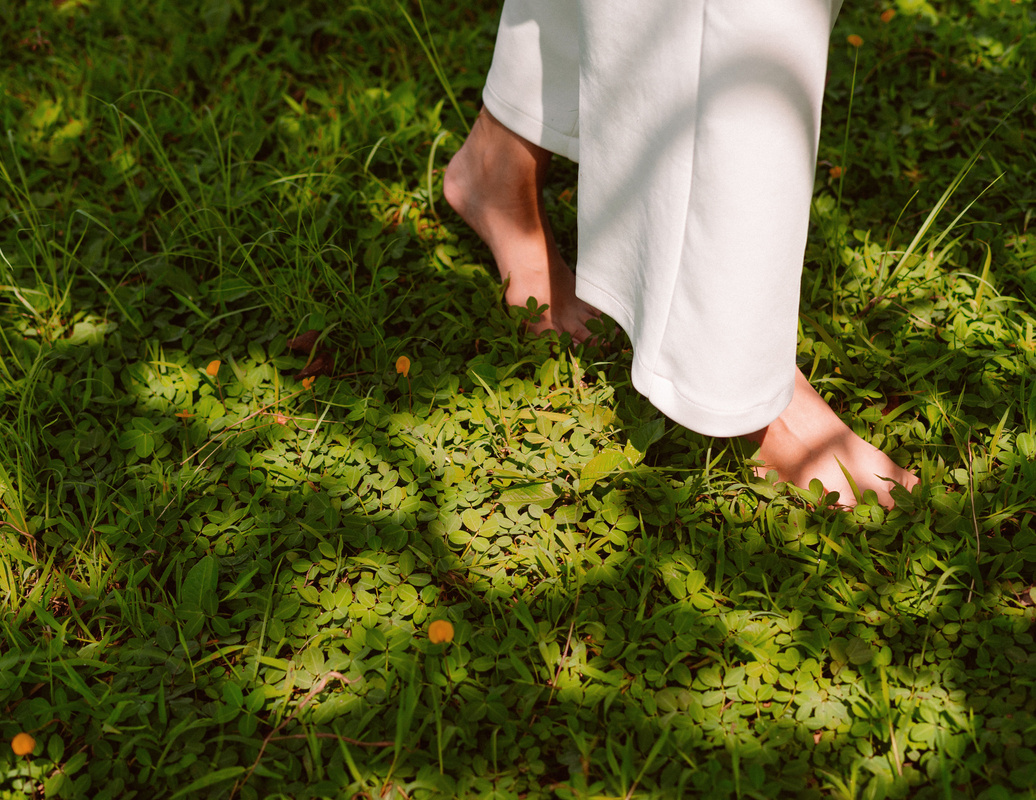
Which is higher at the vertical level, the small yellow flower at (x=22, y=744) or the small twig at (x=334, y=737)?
the small twig at (x=334, y=737)

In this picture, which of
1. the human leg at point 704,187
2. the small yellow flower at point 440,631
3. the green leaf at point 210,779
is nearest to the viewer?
the human leg at point 704,187

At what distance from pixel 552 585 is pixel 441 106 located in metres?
1.67

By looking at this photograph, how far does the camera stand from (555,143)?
182cm

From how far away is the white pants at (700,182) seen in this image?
1.20m

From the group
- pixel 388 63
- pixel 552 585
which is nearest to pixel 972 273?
pixel 552 585

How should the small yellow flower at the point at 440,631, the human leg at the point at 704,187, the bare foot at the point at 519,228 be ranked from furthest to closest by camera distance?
the bare foot at the point at 519,228, the small yellow flower at the point at 440,631, the human leg at the point at 704,187

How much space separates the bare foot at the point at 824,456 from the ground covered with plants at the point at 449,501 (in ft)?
0.21

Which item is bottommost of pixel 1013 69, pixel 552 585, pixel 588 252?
pixel 552 585

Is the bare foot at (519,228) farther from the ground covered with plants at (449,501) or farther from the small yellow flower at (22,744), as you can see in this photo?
the small yellow flower at (22,744)

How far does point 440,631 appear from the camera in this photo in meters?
1.44

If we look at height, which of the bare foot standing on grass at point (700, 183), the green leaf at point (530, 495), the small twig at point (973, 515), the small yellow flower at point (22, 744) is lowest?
the small yellow flower at point (22, 744)

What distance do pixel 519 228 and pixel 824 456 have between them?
895mm

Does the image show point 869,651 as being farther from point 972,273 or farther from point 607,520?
point 972,273

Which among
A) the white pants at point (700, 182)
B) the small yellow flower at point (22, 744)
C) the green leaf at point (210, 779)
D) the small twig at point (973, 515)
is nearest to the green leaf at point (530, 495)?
the white pants at point (700, 182)
